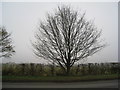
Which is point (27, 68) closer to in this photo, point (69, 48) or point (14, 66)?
point (14, 66)

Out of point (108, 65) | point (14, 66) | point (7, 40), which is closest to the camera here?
point (14, 66)

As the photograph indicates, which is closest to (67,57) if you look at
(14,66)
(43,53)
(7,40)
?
(43,53)

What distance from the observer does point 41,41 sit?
19.3 meters

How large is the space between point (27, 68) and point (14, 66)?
1.48 metres

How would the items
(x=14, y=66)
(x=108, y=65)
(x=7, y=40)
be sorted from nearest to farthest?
(x=14, y=66) < (x=108, y=65) < (x=7, y=40)

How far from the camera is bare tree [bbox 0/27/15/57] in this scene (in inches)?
820

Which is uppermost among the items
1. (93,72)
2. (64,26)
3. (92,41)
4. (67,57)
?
(64,26)

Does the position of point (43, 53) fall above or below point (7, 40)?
below

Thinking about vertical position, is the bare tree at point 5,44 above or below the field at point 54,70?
above

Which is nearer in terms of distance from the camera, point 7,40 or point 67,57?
point 67,57

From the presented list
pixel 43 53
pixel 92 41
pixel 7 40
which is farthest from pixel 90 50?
pixel 7 40

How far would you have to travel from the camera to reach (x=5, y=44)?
2142 cm

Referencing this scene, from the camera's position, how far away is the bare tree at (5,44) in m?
20.8

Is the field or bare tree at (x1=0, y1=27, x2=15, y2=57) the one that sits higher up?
bare tree at (x1=0, y1=27, x2=15, y2=57)
